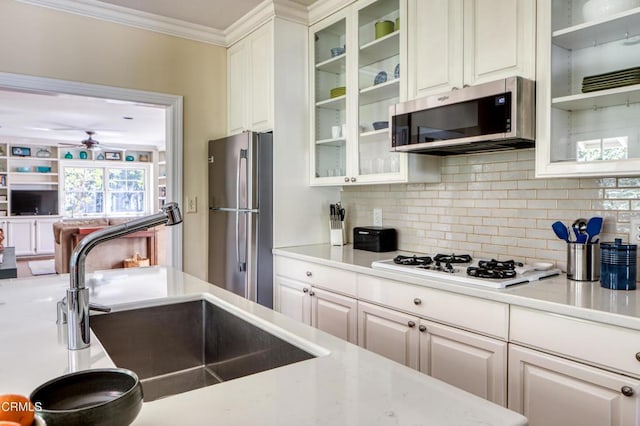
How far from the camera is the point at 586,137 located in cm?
194

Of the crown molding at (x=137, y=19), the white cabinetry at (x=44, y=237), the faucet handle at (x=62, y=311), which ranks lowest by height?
the white cabinetry at (x=44, y=237)

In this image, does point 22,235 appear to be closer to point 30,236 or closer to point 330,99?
point 30,236

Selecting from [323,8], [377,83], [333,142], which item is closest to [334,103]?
[333,142]

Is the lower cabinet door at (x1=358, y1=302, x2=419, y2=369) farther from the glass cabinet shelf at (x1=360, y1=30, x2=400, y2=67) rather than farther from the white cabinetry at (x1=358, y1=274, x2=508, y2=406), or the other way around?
the glass cabinet shelf at (x1=360, y1=30, x2=400, y2=67)

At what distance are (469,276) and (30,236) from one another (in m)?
10.3

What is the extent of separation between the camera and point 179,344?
1.60 meters

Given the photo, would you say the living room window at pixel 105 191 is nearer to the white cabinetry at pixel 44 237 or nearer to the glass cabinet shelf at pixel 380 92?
the white cabinetry at pixel 44 237

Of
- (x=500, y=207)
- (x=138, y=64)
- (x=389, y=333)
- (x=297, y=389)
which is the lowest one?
(x=389, y=333)

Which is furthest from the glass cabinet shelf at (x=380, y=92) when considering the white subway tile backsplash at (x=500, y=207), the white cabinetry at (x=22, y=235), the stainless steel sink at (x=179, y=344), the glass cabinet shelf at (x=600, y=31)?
the white cabinetry at (x=22, y=235)

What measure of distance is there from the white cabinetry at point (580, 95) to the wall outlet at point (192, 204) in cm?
260

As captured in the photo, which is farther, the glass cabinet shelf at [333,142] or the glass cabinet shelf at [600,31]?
the glass cabinet shelf at [333,142]

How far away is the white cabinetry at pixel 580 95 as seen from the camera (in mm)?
1815

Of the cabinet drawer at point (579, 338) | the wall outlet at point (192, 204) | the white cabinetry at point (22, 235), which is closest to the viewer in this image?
the cabinet drawer at point (579, 338)

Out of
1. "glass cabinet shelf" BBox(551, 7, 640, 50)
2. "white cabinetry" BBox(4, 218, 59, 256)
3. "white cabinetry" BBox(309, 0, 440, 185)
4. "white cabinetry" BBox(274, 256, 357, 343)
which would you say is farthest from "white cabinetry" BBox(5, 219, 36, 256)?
"glass cabinet shelf" BBox(551, 7, 640, 50)
